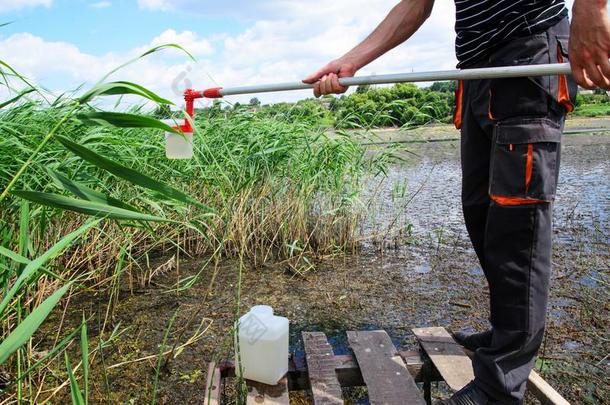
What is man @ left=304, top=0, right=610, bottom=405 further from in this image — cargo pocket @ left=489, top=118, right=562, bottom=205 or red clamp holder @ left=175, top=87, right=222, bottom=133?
red clamp holder @ left=175, top=87, right=222, bottom=133

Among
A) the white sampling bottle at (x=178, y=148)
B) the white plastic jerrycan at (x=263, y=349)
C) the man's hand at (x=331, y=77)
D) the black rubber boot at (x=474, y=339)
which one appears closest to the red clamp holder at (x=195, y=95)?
the white sampling bottle at (x=178, y=148)

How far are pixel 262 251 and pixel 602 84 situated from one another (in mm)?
2509

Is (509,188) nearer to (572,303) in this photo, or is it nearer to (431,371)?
(431,371)

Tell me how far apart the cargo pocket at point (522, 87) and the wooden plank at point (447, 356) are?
91 centimetres

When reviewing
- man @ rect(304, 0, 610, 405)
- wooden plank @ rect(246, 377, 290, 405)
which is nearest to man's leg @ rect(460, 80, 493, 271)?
man @ rect(304, 0, 610, 405)

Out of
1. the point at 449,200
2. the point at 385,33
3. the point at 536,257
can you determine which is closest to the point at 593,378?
the point at 536,257

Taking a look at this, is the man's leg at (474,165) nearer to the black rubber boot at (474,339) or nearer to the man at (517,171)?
the man at (517,171)

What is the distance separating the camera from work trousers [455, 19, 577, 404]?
152cm

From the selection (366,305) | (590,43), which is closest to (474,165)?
(590,43)

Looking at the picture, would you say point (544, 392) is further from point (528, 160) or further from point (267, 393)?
point (267, 393)

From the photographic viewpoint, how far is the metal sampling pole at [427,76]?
1390 mm

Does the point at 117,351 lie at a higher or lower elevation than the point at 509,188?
lower

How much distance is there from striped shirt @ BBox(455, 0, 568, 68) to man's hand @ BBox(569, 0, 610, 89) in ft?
0.73

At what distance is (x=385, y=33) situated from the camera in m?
2.09
